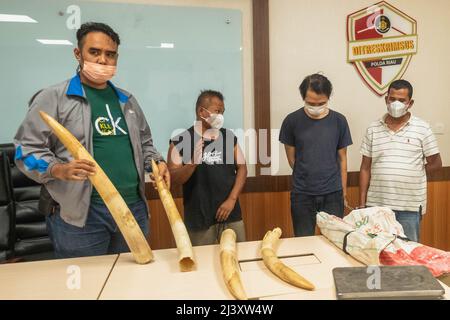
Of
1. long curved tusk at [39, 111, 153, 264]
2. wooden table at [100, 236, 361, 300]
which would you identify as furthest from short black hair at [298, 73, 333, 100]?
long curved tusk at [39, 111, 153, 264]

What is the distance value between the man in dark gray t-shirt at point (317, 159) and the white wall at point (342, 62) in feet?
1.85

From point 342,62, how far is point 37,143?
2.46 metres

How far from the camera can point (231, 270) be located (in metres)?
1.17

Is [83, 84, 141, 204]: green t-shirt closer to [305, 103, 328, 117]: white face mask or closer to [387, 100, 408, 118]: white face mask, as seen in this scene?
[305, 103, 328, 117]: white face mask

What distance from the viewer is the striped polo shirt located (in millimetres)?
2186

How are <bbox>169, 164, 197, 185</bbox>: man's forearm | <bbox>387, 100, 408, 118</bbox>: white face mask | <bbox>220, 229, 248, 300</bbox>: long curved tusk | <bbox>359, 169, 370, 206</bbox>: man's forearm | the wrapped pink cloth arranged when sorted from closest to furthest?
1. <bbox>220, 229, 248, 300</bbox>: long curved tusk
2. the wrapped pink cloth
3. <bbox>169, 164, 197, 185</bbox>: man's forearm
4. <bbox>387, 100, 408, 118</bbox>: white face mask
5. <bbox>359, 169, 370, 206</bbox>: man's forearm

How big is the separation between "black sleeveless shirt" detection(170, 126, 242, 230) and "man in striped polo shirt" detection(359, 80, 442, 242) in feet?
3.36

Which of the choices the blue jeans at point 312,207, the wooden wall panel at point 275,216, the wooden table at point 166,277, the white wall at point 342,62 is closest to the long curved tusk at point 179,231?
the wooden table at point 166,277

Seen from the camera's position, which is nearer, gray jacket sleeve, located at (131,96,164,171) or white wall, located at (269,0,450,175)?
gray jacket sleeve, located at (131,96,164,171)

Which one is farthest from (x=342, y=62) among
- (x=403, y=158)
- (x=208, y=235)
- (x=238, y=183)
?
(x=208, y=235)

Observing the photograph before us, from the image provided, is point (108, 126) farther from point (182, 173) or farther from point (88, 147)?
point (182, 173)

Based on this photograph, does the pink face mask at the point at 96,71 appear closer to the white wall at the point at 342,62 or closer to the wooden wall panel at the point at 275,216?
the wooden wall panel at the point at 275,216

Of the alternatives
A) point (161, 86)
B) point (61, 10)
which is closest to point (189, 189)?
point (161, 86)
